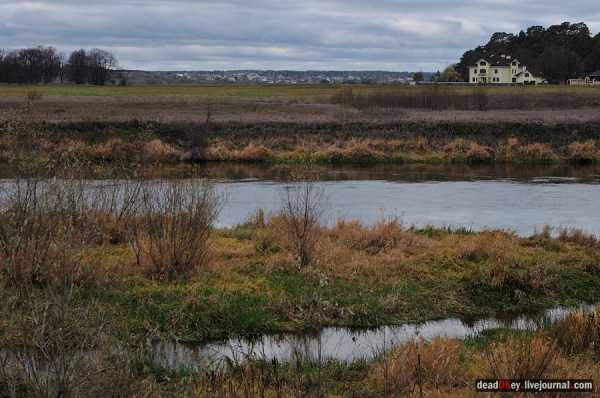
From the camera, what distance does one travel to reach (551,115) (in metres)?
51.1

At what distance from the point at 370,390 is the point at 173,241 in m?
5.26


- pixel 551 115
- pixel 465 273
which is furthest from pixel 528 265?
pixel 551 115

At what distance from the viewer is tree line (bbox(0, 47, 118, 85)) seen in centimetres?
11023

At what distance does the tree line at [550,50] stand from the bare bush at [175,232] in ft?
350

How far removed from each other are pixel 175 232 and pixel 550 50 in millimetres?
110569

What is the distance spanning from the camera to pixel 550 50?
112250mm

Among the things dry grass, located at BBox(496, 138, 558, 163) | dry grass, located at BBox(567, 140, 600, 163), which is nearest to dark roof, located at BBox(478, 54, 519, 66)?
dry grass, located at BBox(567, 140, 600, 163)

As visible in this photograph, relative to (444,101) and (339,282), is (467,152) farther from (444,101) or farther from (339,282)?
(339,282)

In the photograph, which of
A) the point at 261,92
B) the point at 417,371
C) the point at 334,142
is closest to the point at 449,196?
the point at 334,142

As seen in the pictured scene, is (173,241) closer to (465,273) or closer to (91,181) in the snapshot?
(91,181)

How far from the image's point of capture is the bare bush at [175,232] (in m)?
12.2

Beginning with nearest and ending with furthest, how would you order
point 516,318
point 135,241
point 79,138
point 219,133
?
point 516,318 → point 135,241 → point 79,138 → point 219,133

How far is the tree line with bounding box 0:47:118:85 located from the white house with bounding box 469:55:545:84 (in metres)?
59.5

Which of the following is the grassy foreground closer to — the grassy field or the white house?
the grassy field
